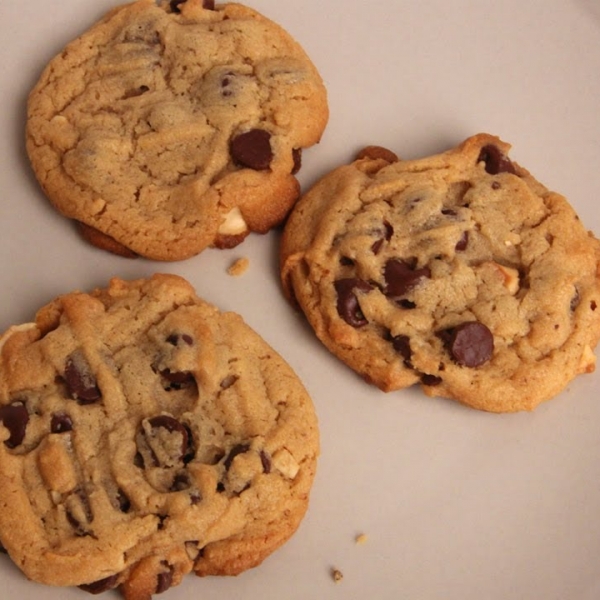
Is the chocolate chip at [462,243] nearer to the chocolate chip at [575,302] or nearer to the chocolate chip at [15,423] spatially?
the chocolate chip at [575,302]

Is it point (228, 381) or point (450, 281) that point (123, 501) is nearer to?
point (228, 381)

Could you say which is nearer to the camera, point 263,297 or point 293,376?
point 293,376

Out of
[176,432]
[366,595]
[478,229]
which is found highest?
[478,229]

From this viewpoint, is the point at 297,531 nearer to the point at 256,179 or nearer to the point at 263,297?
the point at 263,297

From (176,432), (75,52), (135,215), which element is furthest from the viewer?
(75,52)

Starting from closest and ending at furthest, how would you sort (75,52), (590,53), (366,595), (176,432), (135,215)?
(176,432)
(366,595)
(135,215)
(75,52)
(590,53)

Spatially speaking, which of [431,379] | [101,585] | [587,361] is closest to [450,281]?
[431,379]

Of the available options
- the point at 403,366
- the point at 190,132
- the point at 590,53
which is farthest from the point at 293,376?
the point at 590,53
